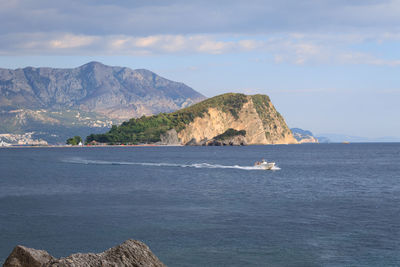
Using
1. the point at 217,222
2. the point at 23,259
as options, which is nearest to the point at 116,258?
the point at 23,259

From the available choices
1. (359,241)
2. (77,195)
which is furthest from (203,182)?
(359,241)

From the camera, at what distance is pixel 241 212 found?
46.2 metres

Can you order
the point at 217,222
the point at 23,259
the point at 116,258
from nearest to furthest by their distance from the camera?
the point at 116,258
the point at 23,259
the point at 217,222

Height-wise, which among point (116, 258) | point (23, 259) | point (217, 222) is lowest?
point (217, 222)

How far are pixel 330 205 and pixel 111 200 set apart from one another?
998 inches

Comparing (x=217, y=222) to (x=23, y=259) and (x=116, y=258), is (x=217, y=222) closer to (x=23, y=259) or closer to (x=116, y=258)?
(x=23, y=259)

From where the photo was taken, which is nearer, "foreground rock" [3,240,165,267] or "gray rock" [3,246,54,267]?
"foreground rock" [3,240,165,267]

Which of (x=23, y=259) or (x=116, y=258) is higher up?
(x=116, y=258)

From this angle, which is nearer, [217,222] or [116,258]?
[116,258]

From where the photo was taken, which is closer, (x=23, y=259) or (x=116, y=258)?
(x=116, y=258)

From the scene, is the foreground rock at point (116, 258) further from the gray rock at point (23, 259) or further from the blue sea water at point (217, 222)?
the blue sea water at point (217, 222)

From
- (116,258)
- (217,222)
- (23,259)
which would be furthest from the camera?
(217,222)

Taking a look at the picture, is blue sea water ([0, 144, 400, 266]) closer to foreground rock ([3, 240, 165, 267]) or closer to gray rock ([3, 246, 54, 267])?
gray rock ([3, 246, 54, 267])

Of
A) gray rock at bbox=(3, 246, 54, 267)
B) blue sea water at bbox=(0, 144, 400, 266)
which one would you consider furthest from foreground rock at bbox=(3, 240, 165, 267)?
blue sea water at bbox=(0, 144, 400, 266)
